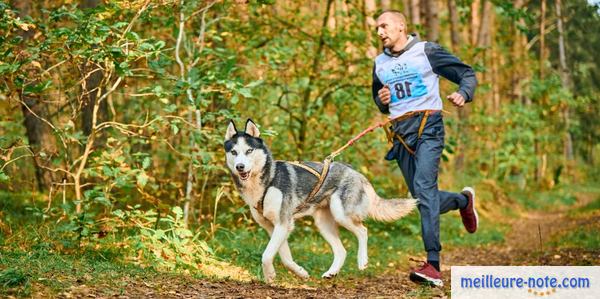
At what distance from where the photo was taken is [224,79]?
6520 mm

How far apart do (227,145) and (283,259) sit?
3.56ft

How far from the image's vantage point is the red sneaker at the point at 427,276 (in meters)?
5.77

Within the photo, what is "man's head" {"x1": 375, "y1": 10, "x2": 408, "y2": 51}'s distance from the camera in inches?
241

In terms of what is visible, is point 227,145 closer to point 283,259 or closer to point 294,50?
point 283,259

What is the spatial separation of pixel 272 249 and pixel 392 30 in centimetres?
205

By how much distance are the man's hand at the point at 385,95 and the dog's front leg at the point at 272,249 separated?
1.34 metres

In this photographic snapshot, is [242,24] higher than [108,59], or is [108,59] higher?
[242,24]

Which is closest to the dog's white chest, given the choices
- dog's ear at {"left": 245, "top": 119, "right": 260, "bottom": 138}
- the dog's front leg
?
the dog's front leg

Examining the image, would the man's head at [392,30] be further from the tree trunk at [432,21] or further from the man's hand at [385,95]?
the tree trunk at [432,21]

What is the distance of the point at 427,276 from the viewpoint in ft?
19.0

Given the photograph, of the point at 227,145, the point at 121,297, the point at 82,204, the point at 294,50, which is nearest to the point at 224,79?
the point at 227,145

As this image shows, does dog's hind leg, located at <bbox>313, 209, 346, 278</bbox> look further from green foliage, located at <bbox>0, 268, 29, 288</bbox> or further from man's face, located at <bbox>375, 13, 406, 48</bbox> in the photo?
green foliage, located at <bbox>0, 268, 29, 288</bbox>

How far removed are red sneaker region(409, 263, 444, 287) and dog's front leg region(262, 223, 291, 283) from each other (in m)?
1.09

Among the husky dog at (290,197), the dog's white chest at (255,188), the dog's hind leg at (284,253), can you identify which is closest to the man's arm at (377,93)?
the husky dog at (290,197)
